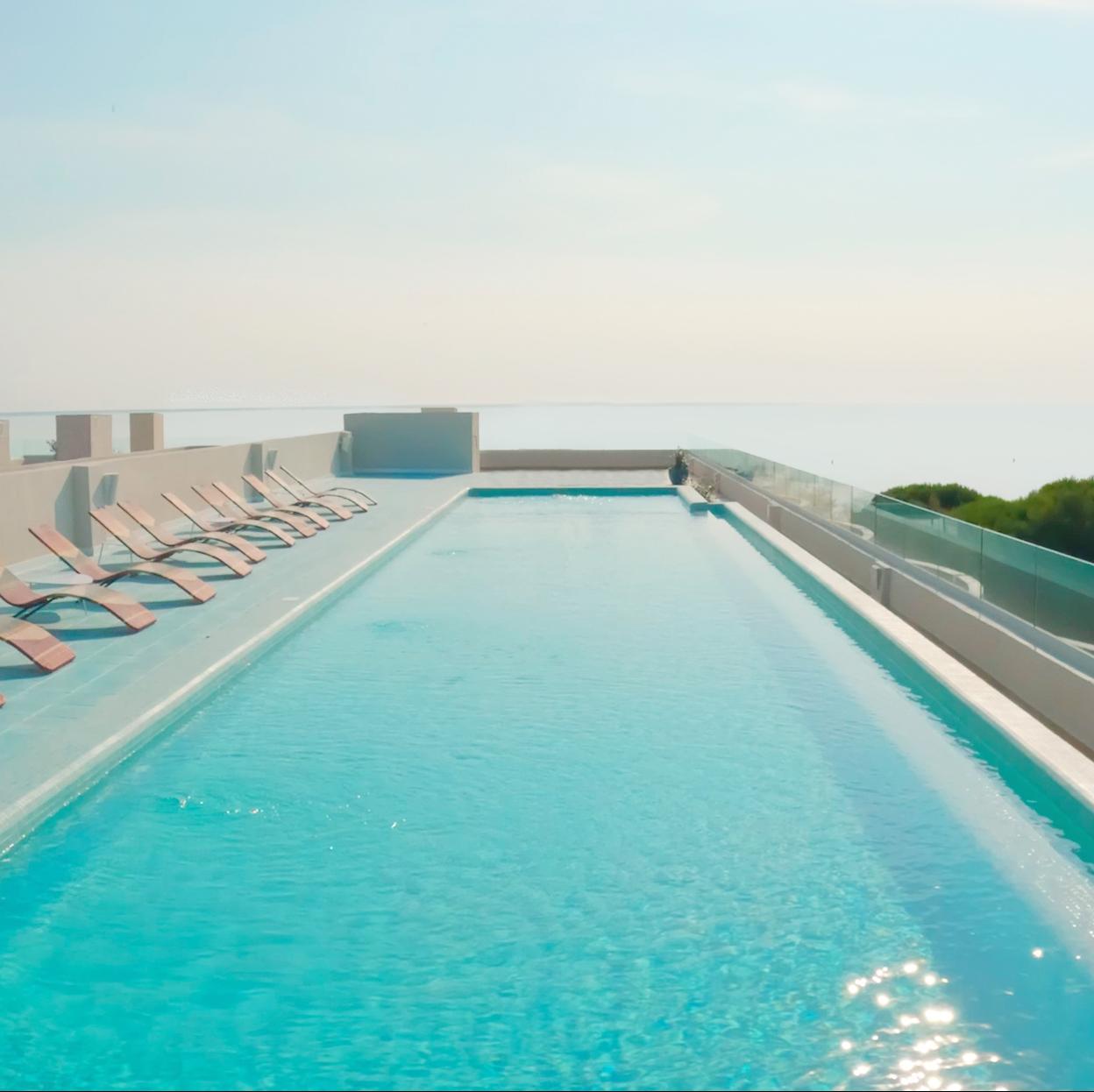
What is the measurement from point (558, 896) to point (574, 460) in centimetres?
2424

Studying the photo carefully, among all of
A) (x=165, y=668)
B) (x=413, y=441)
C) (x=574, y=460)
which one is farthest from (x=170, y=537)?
(x=574, y=460)

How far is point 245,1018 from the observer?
3.53 m

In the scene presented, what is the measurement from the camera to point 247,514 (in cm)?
1377

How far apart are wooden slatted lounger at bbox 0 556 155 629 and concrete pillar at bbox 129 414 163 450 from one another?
43.6 ft

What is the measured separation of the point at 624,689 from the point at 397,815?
7.69 ft

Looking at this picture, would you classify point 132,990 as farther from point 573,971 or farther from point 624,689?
point 624,689

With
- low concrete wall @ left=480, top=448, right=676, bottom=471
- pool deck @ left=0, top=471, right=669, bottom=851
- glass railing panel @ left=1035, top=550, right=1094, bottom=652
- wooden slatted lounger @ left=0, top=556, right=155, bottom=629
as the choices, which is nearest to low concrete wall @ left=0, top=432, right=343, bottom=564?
pool deck @ left=0, top=471, right=669, bottom=851

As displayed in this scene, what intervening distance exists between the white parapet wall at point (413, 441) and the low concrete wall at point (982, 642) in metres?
12.4

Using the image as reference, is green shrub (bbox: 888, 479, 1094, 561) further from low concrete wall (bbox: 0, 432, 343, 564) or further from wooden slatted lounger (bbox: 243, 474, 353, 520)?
low concrete wall (bbox: 0, 432, 343, 564)

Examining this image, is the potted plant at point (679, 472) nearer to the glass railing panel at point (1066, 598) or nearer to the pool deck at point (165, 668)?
the pool deck at point (165, 668)

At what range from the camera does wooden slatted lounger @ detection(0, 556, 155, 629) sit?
8062 millimetres

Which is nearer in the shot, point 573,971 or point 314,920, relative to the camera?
point 573,971

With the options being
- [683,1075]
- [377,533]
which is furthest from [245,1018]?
[377,533]

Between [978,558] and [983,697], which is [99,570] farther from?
[983,697]
